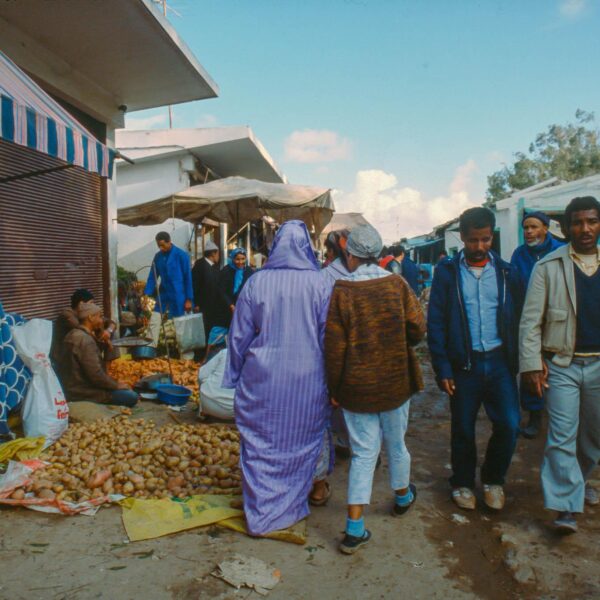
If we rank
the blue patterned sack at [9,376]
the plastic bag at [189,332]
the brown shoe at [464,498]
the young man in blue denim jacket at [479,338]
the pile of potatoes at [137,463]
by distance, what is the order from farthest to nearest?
Answer: the plastic bag at [189,332] → the blue patterned sack at [9,376] → the pile of potatoes at [137,463] → the brown shoe at [464,498] → the young man in blue denim jacket at [479,338]

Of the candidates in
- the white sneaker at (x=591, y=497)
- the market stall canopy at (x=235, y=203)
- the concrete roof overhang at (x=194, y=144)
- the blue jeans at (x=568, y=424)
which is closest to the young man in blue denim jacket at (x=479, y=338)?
the blue jeans at (x=568, y=424)

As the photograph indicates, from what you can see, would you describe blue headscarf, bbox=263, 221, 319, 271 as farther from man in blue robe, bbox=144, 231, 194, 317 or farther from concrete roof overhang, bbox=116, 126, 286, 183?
concrete roof overhang, bbox=116, 126, 286, 183

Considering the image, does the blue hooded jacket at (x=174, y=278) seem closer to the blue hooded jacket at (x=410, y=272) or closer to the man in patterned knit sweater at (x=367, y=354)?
the blue hooded jacket at (x=410, y=272)

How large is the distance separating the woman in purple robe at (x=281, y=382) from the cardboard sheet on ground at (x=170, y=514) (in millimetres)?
326

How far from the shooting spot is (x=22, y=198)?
628 centimetres

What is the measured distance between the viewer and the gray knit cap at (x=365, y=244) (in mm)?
3064

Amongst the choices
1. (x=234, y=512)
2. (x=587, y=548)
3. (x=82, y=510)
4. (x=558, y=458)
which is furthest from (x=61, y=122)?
(x=587, y=548)

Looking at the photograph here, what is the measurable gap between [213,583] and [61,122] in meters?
3.20

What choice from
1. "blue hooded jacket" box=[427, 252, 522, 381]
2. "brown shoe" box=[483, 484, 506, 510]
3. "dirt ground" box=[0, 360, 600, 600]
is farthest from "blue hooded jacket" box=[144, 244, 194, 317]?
"brown shoe" box=[483, 484, 506, 510]

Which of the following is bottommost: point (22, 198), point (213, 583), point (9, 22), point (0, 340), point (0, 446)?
point (213, 583)

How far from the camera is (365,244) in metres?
3.07

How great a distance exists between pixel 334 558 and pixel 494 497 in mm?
1206

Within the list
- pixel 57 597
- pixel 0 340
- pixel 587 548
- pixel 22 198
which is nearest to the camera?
pixel 57 597

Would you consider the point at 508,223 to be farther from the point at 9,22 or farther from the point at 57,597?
the point at 57,597
